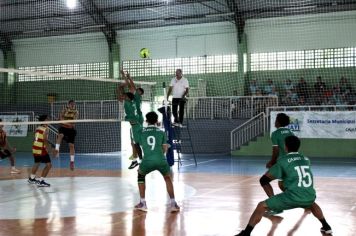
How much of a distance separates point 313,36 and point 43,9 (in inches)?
598

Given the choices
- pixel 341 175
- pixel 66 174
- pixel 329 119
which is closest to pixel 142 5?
pixel 329 119

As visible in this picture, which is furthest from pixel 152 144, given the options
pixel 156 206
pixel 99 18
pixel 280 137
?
pixel 99 18

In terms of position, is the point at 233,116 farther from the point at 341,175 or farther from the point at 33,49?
the point at 33,49

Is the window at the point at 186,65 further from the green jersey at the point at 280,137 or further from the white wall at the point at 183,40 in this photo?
the green jersey at the point at 280,137

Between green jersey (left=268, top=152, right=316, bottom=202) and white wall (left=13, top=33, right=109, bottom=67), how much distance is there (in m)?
25.0

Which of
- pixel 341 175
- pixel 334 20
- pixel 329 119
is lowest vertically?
pixel 341 175

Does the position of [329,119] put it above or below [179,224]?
above

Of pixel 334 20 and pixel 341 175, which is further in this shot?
pixel 334 20

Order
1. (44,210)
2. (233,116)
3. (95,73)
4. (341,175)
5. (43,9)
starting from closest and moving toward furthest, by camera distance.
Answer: (44,210), (341,175), (233,116), (43,9), (95,73)

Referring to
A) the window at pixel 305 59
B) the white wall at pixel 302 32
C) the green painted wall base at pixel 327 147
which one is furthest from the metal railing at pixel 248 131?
the white wall at pixel 302 32

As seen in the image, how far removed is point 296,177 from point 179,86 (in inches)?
332

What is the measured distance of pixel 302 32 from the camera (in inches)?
999

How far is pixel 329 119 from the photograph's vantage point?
19594 millimetres

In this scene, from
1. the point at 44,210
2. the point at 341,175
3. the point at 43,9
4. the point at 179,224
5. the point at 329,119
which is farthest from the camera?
the point at 43,9
